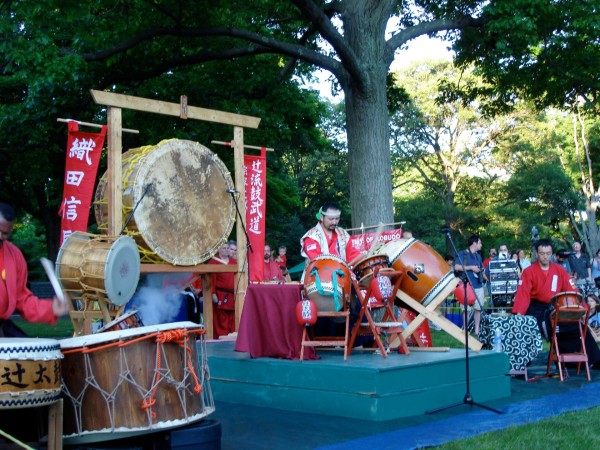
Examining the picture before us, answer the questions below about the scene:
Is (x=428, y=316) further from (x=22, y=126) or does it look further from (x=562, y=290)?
(x=22, y=126)

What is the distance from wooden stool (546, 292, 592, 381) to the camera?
8758mm

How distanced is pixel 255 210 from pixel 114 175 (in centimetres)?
258

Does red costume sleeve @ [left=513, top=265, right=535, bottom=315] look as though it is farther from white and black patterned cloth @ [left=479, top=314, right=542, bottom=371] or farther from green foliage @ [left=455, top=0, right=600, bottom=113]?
green foliage @ [left=455, top=0, right=600, bottom=113]

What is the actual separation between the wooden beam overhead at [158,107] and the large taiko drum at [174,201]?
16.1 inches

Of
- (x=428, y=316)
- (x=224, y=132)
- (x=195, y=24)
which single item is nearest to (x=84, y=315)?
(x=428, y=316)

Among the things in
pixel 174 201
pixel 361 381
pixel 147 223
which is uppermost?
pixel 174 201

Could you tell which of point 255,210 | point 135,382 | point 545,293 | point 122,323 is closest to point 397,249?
point 545,293

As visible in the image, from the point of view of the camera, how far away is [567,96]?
1521cm

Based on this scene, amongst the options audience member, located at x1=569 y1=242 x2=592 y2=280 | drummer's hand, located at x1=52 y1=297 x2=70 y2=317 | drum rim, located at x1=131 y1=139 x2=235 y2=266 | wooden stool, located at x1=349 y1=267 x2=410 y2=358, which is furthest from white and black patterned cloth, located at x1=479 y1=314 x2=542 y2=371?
audience member, located at x1=569 y1=242 x2=592 y2=280

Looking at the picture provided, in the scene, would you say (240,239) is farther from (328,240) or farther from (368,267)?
(368,267)

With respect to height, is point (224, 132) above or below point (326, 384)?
above

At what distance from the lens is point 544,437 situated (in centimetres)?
594

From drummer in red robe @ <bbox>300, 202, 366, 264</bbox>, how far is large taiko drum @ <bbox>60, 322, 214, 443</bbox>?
2.96 metres

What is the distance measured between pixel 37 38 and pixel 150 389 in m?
8.47
